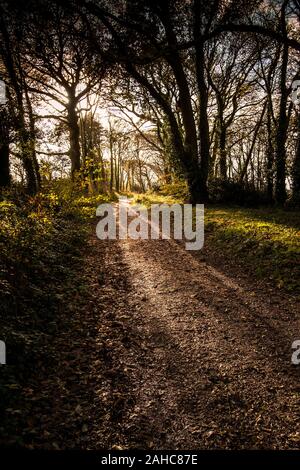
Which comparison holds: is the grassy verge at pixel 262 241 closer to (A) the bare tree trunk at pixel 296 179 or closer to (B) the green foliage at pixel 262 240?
(B) the green foliage at pixel 262 240

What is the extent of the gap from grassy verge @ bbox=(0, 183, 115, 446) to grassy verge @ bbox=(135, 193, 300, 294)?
3887 mm

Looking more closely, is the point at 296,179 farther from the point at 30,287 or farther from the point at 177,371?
the point at 30,287

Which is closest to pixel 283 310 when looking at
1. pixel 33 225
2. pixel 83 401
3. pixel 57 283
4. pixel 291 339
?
pixel 291 339

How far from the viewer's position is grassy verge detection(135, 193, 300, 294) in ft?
22.7

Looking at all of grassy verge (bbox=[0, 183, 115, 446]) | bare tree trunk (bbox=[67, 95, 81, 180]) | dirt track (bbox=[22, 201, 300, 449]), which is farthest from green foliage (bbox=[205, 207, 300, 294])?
bare tree trunk (bbox=[67, 95, 81, 180])

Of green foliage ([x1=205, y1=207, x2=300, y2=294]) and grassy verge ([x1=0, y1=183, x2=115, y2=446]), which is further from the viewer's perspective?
green foliage ([x1=205, y1=207, x2=300, y2=294])

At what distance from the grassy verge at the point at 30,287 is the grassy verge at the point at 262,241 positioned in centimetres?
389

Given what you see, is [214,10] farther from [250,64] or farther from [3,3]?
[250,64]

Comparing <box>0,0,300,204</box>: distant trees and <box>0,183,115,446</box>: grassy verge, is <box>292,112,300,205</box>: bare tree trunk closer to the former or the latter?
<box>0,0,300,204</box>: distant trees

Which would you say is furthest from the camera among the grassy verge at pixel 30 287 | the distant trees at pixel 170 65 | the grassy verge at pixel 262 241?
the distant trees at pixel 170 65

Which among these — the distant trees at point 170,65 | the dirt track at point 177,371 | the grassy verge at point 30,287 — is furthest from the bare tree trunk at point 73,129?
the dirt track at point 177,371

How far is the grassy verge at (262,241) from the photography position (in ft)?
22.7

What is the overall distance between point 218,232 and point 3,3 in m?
10.7

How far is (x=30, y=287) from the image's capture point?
17.5 ft
